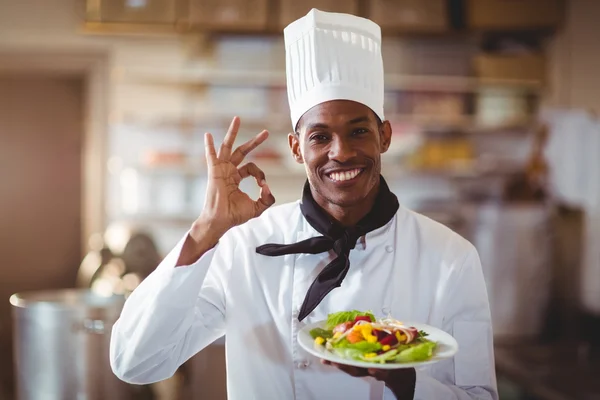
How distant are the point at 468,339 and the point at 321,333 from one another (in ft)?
1.11

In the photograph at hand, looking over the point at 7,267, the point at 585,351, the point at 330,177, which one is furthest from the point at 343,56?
the point at 7,267

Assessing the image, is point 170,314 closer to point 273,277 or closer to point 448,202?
point 273,277

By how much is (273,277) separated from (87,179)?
348 centimetres

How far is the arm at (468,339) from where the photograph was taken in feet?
4.33

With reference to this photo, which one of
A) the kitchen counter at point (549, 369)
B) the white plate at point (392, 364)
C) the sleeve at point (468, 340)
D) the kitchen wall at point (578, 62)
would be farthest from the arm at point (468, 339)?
the kitchen wall at point (578, 62)

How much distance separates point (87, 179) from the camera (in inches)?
180

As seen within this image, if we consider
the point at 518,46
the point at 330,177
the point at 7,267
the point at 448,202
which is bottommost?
the point at 7,267

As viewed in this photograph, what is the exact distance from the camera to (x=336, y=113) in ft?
4.39

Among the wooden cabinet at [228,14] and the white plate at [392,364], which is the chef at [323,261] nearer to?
the white plate at [392,364]

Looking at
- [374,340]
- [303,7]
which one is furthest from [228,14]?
[374,340]

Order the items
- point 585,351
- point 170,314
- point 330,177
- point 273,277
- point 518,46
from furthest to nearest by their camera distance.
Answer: point 518,46 → point 585,351 → point 273,277 → point 330,177 → point 170,314

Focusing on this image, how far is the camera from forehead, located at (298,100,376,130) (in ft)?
4.36

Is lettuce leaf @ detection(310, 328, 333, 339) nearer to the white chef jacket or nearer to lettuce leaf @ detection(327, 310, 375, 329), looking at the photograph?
lettuce leaf @ detection(327, 310, 375, 329)

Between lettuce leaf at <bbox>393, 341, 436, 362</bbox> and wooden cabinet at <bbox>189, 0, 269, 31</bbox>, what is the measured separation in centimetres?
346
